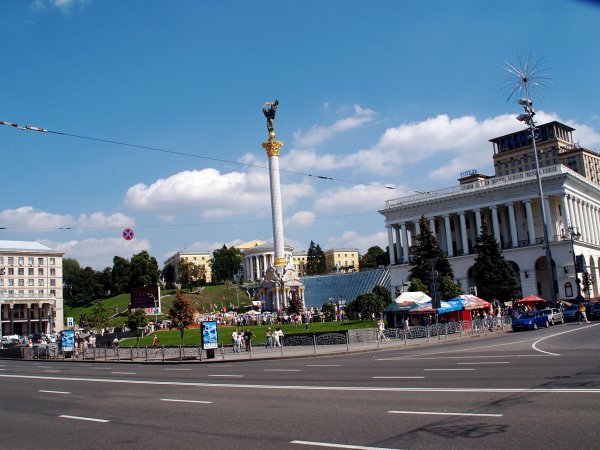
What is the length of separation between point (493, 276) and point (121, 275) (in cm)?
12927

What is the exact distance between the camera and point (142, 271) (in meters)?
173

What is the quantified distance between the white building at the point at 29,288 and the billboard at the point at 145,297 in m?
40.0

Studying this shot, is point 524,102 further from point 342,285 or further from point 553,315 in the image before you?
point 342,285

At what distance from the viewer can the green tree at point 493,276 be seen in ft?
244

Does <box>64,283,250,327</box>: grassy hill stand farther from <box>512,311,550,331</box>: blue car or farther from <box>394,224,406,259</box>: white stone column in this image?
<box>512,311,550,331</box>: blue car

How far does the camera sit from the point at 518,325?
44.7 metres

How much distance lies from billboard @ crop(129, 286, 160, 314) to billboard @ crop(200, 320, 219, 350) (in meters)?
56.0

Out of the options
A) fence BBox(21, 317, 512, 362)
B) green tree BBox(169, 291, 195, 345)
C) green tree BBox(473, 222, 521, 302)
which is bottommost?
fence BBox(21, 317, 512, 362)

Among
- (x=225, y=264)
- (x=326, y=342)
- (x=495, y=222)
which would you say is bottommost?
(x=326, y=342)

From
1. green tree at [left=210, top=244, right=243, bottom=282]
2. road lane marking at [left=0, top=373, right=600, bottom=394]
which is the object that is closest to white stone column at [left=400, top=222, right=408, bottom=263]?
road lane marking at [left=0, top=373, right=600, bottom=394]

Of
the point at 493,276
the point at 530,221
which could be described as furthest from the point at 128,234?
the point at 530,221

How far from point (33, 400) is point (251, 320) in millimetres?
56858

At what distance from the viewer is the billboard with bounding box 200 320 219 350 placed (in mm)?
37812

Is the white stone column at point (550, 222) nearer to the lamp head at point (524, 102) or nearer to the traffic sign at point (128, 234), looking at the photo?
the lamp head at point (524, 102)
